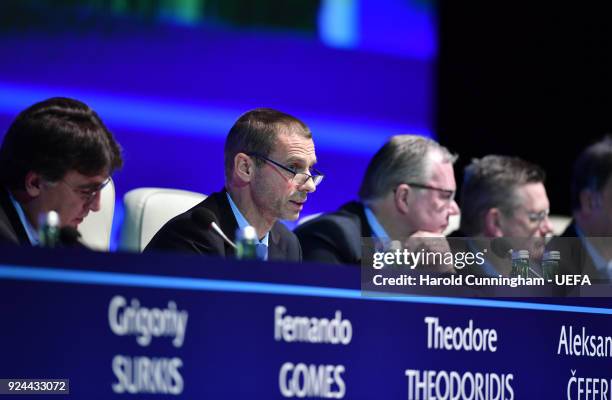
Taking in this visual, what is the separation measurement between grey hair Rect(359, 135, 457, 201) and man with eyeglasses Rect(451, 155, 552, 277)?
385 millimetres

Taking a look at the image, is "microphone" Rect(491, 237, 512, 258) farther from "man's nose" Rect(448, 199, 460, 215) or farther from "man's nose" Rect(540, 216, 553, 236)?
"man's nose" Rect(540, 216, 553, 236)

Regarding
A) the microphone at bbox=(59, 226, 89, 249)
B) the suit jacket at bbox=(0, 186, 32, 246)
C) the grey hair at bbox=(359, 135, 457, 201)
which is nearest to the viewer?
the microphone at bbox=(59, 226, 89, 249)

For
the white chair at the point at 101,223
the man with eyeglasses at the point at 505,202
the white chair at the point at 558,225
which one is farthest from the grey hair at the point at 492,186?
the white chair at the point at 101,223

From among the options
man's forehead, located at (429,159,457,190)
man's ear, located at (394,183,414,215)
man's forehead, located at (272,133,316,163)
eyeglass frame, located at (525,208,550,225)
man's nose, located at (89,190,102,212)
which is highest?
man's forehead, located at (429,159,457,190)

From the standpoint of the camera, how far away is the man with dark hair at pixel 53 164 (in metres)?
2.91

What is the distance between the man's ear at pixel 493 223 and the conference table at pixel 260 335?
1.89 meters

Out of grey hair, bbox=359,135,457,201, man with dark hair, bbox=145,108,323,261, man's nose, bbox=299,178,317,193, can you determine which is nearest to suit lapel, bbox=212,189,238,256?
man with dark hair, bbox=145,108,323,261

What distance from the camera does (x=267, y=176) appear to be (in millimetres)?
3418

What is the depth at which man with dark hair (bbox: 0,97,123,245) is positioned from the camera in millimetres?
2908

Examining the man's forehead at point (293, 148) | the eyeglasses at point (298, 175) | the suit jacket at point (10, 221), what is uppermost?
the man's forehead at point (293, 148)

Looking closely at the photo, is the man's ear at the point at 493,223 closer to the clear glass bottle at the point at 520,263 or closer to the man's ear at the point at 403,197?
the man's ear at the point at 403,197

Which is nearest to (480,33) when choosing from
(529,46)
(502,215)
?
(529,46)

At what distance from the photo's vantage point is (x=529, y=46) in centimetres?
528

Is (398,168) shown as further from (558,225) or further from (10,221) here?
(10,221)
